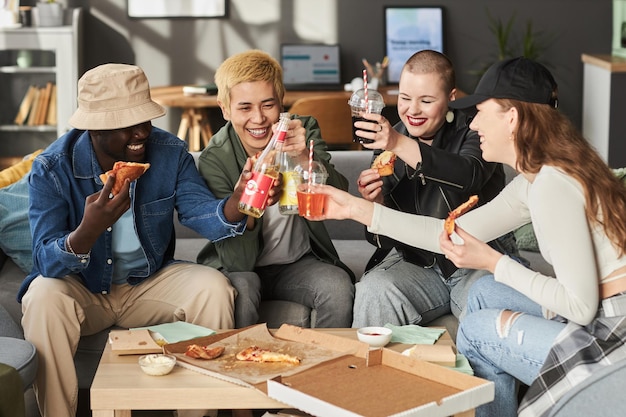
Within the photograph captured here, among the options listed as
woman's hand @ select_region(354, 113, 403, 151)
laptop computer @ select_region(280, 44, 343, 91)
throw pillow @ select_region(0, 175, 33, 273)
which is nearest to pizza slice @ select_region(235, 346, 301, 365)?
woman's hand @ select_region(354, 113, 403, 151)

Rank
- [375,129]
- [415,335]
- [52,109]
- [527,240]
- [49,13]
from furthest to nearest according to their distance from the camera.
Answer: [52,109], [49,13], [527,240], [375,129], [415,335]

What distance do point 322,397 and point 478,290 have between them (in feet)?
2.58

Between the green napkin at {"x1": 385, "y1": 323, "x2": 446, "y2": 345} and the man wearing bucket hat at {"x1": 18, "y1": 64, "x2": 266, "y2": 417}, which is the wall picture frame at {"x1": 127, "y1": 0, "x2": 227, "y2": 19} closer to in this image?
the man wearing bucket hat at {"x1": 18, "y1": 64, "x2": 266, "y2": 417}

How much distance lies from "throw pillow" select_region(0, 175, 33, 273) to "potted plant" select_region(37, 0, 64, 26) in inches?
143

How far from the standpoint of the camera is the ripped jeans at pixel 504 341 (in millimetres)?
2314

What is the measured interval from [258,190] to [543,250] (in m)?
0.76

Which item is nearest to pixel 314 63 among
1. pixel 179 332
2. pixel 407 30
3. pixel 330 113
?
pixel 407 30

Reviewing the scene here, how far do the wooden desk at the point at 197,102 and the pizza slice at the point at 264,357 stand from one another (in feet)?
11.8

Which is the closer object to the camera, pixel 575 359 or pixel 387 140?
pixel 575 359

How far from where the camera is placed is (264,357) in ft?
7.47

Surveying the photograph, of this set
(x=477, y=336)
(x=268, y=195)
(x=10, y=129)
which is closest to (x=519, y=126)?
(x=477, y=336)

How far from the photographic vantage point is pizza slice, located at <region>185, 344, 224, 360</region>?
90.0 inches

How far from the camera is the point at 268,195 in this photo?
8.51 ft

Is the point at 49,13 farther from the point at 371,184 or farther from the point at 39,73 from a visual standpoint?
the point at 371,184
